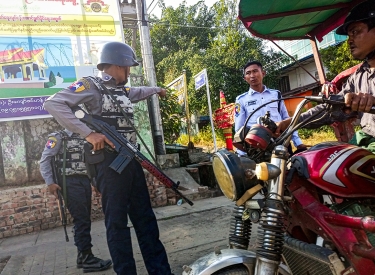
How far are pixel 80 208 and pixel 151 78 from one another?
11.9 feet

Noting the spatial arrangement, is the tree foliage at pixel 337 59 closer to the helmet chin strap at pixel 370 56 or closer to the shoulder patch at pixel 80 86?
the helmet chin strap at pixel 370 56

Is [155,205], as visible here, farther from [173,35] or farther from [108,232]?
[173,35]

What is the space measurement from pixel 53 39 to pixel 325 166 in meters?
5.23

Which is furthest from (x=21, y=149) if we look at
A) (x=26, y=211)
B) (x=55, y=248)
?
(x=55, y=248)

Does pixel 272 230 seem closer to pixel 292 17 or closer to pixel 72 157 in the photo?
pixel 292 17

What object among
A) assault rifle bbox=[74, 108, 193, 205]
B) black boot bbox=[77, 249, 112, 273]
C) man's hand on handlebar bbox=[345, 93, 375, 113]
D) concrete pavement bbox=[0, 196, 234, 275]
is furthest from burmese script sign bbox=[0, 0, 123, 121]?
man's hand on handlebar bbox=[345, 93, 375, 113]

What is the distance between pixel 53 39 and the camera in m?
5.36

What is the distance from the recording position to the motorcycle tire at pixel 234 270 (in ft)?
4.53

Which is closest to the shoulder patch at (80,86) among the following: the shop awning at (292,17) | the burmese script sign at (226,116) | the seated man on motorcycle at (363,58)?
the shop awning at (292,17)

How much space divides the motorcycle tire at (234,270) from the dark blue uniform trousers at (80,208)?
80.8 inches

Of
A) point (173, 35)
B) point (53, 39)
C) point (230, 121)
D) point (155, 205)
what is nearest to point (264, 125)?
point (155, 205)

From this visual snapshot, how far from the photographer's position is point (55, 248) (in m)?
3.79

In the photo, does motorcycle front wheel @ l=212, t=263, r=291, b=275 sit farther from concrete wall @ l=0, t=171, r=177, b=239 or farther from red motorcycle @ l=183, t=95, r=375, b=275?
concrete wall @ l=0, t=171, r=177, b=239

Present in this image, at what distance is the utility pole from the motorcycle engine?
477 centimetres
